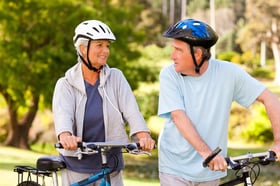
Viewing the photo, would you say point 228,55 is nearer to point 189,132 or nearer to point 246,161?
point 189,132

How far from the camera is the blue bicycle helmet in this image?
4.32 m

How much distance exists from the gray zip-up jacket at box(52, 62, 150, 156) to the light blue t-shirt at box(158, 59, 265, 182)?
41 cm

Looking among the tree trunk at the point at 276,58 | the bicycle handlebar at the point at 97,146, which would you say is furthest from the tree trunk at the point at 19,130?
the bicycle handlebar at the point at 97,146

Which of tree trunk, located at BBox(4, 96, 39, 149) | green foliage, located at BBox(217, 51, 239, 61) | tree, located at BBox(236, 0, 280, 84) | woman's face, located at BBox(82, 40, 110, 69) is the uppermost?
woman's face, located at BBox(82, 40, 110, 69)

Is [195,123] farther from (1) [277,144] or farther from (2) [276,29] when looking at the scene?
(2) [276,29]

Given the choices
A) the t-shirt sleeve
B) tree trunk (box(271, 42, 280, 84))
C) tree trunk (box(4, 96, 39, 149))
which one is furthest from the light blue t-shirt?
tree trunk (box(271, 42, 280, 84))

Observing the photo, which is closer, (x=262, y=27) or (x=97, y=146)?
(x=97, y=146)

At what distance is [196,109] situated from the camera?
4355 mm

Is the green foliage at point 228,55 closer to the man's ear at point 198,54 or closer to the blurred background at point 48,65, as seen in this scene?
the blurred background at point 48,65

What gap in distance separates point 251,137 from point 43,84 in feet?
33.6

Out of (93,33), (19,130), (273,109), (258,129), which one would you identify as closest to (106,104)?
(93,33)

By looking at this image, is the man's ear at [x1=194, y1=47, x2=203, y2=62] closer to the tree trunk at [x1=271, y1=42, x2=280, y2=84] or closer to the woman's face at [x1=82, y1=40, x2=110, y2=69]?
the woman's face at [x1=82, y1=40, x2=110, y2=69]

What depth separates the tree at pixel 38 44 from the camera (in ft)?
80.8

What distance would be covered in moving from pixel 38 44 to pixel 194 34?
70.2 feet
